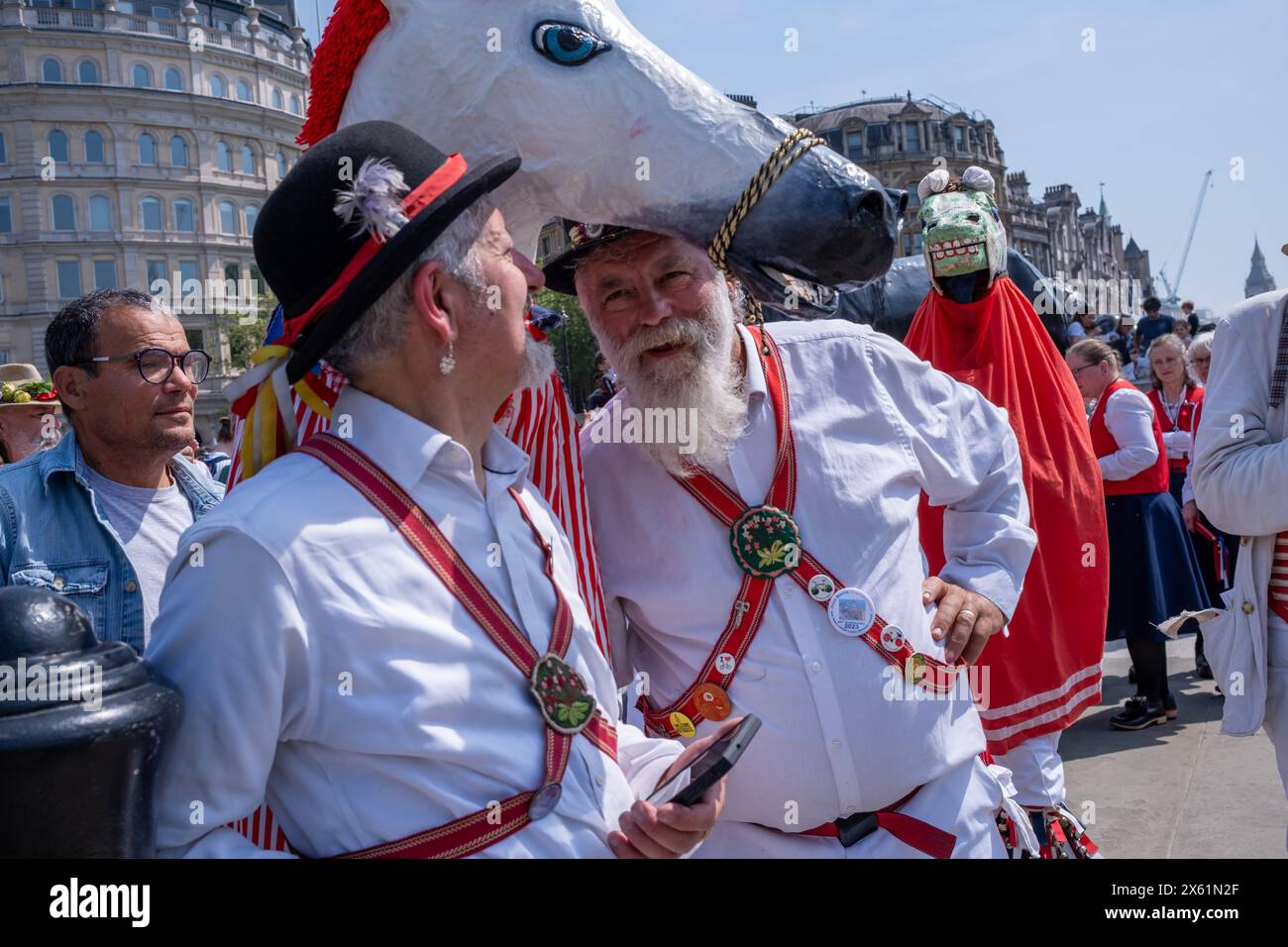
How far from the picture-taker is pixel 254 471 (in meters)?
1.84

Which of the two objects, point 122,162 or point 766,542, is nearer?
point 766,542

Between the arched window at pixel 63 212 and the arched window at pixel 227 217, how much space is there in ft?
23.2

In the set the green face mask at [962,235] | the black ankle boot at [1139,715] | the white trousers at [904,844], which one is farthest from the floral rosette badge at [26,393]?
the black ankle boot at [1139,715]

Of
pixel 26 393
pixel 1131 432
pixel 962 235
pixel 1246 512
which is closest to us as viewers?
pixel 1246 512

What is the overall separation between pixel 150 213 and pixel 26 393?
58.9 m

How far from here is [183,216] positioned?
5919 cm

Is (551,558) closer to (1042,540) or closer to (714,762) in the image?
(714,762)

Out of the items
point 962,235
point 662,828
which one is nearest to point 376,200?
point 662,828

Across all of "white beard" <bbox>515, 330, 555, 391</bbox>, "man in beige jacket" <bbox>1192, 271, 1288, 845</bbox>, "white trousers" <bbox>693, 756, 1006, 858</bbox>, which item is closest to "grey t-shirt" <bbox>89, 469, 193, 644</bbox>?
"white beard" <bbox>515, 330, 555, 391</bbox>

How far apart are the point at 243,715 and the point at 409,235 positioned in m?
0.70

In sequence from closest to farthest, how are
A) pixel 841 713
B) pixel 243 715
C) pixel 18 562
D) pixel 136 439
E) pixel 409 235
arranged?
pixel 243 715, pixel 409 235, pixel 841 713, pixel 18 562, pixel 136 439

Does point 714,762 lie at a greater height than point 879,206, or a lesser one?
lesser
